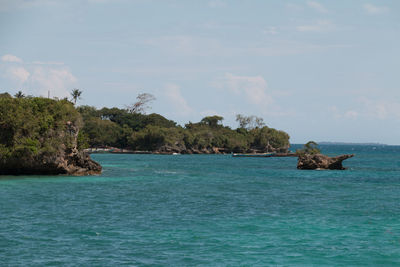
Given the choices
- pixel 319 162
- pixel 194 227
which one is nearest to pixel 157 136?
Answer: pixel 319 162

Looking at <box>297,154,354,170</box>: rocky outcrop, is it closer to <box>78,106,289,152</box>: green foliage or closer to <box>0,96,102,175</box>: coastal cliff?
<box>0,96,102,175</box>: coastal cliff

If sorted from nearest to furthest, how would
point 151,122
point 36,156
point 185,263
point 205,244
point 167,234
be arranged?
point 185,263 → point 205,244 → point 167,234 → point 36,156 → point 151,122

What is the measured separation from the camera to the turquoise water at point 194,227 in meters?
19.3

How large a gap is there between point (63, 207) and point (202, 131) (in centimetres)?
15847

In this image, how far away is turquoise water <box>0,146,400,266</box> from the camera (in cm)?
1928

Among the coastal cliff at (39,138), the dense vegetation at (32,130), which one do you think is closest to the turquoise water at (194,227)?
the dense vegetation at (32,130)

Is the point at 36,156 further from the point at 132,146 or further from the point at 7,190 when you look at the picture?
the point at 132,146

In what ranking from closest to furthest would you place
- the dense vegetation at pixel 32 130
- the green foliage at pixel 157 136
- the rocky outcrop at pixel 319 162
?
the dense vegetation at pixel 32 130 < the rocky outcrop at pixel 319 162 < the green foliage at pixel 157 136

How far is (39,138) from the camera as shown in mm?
56094

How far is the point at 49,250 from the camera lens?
1992cm

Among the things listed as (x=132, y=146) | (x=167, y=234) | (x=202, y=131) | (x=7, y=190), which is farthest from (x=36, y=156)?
(x=202, y=131)

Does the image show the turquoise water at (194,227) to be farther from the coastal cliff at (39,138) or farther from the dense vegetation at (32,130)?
the coastal cliff at (39,138)

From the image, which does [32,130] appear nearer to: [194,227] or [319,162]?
[194,227]

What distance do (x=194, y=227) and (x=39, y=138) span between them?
35728mm
